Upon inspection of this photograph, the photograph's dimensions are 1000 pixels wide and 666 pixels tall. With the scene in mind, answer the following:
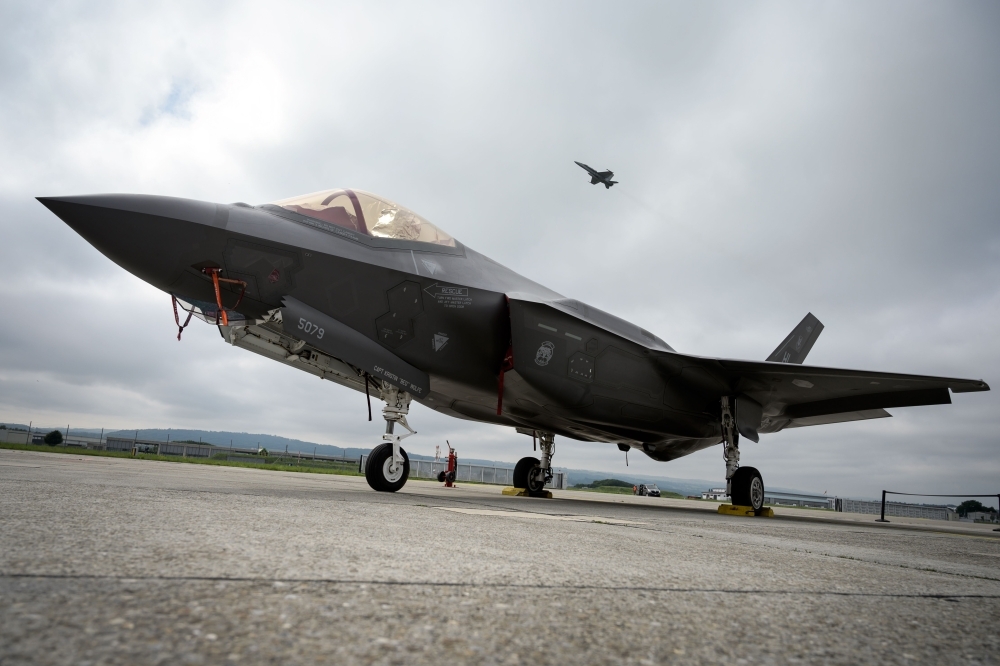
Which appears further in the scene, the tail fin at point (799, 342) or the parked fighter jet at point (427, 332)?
the tail fin at point (799, 342)

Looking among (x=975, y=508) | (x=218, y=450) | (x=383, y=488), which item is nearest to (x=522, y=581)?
(x=383, y=488)

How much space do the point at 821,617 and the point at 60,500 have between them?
359cm

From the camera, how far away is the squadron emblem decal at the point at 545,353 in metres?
8.19

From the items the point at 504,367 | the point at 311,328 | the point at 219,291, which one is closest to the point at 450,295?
the point at 504,367

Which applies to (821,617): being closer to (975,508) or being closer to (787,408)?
(787,408)

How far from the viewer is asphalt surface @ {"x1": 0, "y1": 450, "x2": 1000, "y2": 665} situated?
1042 millimetres

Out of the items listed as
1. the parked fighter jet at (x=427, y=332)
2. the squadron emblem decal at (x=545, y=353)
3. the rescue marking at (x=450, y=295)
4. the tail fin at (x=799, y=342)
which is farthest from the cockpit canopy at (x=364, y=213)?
the tail fin at (x=799, y=342)

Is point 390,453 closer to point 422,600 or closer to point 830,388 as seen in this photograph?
point 422,600

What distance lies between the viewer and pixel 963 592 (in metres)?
2.23

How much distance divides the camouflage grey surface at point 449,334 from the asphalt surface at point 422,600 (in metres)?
A: 3.67

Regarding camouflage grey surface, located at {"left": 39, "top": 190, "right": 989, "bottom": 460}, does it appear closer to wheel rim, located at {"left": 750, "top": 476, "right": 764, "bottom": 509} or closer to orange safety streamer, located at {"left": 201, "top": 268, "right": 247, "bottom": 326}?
orange safety streamer, located at {"left": 201, "top": 268, "right": 247, "bottom": 326}

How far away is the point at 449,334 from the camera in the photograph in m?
7.79

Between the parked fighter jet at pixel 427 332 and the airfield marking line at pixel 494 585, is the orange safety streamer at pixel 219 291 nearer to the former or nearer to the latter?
the parked fighter jet at pixel 427 332

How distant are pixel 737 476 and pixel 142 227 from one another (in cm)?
941
